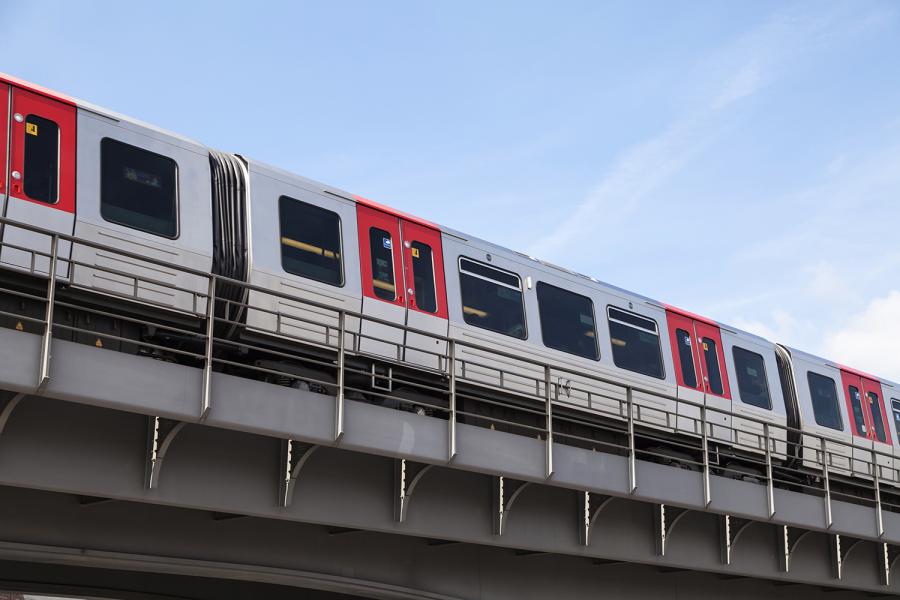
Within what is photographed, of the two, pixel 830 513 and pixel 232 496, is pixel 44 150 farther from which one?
pixel 830 513

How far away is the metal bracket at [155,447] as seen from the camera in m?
11.0

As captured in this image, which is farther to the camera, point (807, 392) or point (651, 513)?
point (807, 392)

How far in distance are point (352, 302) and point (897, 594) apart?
12.6 m

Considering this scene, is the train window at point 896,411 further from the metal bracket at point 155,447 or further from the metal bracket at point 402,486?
the metal bracket at point 155,447

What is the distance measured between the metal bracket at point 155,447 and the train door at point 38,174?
2904 millimetres

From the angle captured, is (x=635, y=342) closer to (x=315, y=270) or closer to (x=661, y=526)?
(x=661, y=526)

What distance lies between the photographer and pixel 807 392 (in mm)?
25891

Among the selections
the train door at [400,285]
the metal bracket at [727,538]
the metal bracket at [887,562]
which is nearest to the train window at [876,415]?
the metal bracket at [887,562]

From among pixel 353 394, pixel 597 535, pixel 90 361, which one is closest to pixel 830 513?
pixel 597 535

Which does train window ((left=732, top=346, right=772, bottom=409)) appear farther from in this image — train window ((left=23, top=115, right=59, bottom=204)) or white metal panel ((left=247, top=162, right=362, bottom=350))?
train window ((left=23, top=115, right=59, bottom=204))

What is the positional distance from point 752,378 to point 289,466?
47.2ft

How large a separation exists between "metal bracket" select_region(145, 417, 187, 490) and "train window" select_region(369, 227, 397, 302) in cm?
595

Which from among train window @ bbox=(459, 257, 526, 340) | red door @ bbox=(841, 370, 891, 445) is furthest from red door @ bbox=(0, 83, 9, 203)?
red door @ bbox=(841, 370, 891, 445)

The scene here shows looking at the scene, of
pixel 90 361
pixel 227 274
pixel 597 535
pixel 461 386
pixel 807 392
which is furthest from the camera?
pixel 807 392
